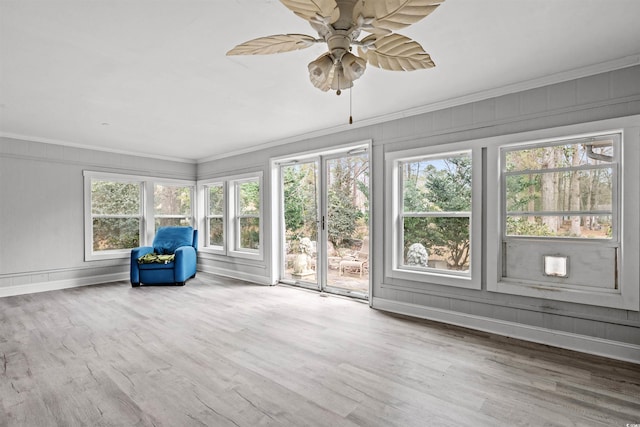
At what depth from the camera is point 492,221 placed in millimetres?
3340

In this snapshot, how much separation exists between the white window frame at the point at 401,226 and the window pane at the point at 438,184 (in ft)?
0.25

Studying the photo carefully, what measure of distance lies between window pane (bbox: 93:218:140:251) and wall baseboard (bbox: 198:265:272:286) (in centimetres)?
138

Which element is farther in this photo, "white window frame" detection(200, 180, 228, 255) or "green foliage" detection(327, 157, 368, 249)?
"white window frame" detection(200, 180, 228, 255)

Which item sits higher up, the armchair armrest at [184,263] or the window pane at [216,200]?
the window pane at [216,200]

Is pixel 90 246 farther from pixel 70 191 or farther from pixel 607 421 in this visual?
pixel 607 421

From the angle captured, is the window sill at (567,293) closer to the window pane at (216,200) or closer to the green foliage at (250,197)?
the green foliage at (250,197)

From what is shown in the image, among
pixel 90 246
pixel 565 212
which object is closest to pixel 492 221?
pixel 565 212

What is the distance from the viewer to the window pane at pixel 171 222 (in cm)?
667

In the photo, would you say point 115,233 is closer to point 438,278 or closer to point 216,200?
point 216,200

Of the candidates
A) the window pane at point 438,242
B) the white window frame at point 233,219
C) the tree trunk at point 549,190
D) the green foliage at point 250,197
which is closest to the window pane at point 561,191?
the tree trunk at point 549,190

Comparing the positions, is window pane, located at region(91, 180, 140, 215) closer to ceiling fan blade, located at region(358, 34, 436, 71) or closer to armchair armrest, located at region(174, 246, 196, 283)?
armchair armrest, located at region(174, 246, 196, 283)

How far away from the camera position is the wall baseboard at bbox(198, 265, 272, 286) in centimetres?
575

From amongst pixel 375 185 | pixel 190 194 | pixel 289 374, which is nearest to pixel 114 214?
pixel 190 194

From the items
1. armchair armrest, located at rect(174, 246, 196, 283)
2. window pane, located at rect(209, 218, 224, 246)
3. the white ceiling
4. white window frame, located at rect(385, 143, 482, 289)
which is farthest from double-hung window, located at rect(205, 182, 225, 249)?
white window frame, located at rect(385, 143, 482, 289)
